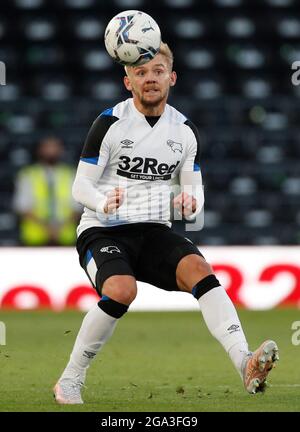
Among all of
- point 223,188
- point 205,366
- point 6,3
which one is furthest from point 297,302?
point 6,3

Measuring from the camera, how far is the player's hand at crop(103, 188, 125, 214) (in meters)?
5.84

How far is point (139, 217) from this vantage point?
637 centimetres

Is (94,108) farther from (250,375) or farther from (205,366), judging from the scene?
(250,375)

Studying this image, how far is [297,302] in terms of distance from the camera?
43.4 feet

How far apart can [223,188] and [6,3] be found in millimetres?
4094

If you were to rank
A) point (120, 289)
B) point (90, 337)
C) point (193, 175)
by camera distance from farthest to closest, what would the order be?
point (193, 175) < point (90, 337) < point (120, 289)

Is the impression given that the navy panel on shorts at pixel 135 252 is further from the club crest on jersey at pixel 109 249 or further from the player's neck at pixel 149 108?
the player's neck at pixel 149 108

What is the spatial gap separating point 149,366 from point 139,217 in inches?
89.1

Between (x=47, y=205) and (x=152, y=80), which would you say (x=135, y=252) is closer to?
(x=152, y=80)

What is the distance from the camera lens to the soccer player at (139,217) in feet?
19.7

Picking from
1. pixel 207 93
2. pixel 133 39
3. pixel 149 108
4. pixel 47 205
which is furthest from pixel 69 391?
pixel 207 93

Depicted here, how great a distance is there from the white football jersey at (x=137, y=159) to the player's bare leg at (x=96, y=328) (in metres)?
0.48

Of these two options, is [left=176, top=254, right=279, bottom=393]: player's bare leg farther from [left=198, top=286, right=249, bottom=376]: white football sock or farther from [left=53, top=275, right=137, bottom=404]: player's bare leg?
[left=53, top=275, right=137, bottom=404]: player's bare leg

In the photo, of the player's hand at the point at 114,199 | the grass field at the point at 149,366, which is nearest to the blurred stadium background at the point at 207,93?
the grass field at the point at 149,366
